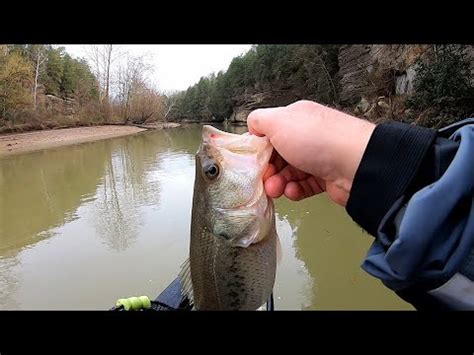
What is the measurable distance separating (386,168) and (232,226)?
0.56 metres

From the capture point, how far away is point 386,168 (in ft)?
3.03

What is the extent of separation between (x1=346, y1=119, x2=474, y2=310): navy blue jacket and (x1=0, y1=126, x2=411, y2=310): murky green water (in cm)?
315

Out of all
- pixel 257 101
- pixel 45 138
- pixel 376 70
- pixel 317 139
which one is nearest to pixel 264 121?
pixel 317 139

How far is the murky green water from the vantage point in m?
4.13

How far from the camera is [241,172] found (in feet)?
4.28

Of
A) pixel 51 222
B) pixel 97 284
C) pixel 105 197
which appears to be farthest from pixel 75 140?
Result: pixel 97 284

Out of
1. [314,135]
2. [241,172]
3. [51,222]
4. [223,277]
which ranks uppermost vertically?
[314,135]

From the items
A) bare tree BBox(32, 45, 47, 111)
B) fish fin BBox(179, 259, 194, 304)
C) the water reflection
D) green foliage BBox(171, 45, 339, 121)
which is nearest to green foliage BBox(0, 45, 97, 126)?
bare tree BBox(32, 45, 47, 111)

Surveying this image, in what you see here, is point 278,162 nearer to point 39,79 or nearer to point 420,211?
point 420,211

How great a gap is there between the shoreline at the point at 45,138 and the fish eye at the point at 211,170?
18.5m

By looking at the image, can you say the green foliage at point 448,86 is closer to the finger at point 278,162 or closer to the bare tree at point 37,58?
the finger at point 278,162

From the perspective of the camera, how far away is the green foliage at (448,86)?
31.6 feet
